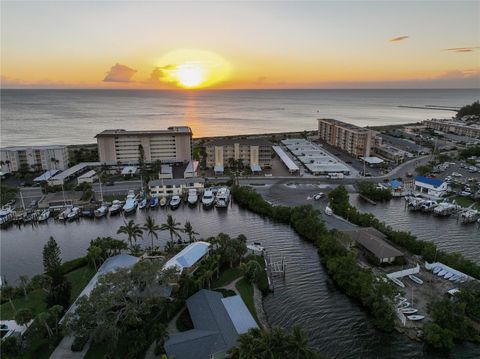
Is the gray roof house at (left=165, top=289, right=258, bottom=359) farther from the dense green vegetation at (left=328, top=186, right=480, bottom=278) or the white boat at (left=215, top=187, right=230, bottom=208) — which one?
the white boat at (left=215, top=187, right=230, bottom=208)

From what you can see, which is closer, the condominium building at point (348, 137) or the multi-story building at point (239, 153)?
the multi-story building at point (239, 153)

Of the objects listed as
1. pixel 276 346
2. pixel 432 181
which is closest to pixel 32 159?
pixel 276 346

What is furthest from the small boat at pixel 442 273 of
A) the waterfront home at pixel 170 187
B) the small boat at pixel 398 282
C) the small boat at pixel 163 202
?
the small boat at pixel 163 202

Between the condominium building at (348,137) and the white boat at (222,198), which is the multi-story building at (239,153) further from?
the condominium building at (348,137)

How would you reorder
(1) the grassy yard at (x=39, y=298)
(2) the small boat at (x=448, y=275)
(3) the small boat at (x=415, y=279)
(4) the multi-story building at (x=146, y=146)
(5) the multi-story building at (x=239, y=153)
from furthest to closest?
(4) the multi-story building at (x=146, y=146) → (5) the multi-story building at (x=239, y=153) → (2) the small boat at (x=448, y=275) → (3) the small boat at (x=415, y=279) → (1) the grassy yard at (x=39, y=298)

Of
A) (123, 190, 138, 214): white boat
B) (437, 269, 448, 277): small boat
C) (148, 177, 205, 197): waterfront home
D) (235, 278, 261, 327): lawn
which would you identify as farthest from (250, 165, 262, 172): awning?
(437, 269, 448, 277): small boat

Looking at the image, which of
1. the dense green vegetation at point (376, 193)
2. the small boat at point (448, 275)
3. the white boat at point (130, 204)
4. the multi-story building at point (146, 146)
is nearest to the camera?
the small boat at point (448, 275)

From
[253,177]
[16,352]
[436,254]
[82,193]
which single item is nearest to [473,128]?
[253,177]

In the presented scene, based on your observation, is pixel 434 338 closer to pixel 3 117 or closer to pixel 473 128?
pixel 473 128
